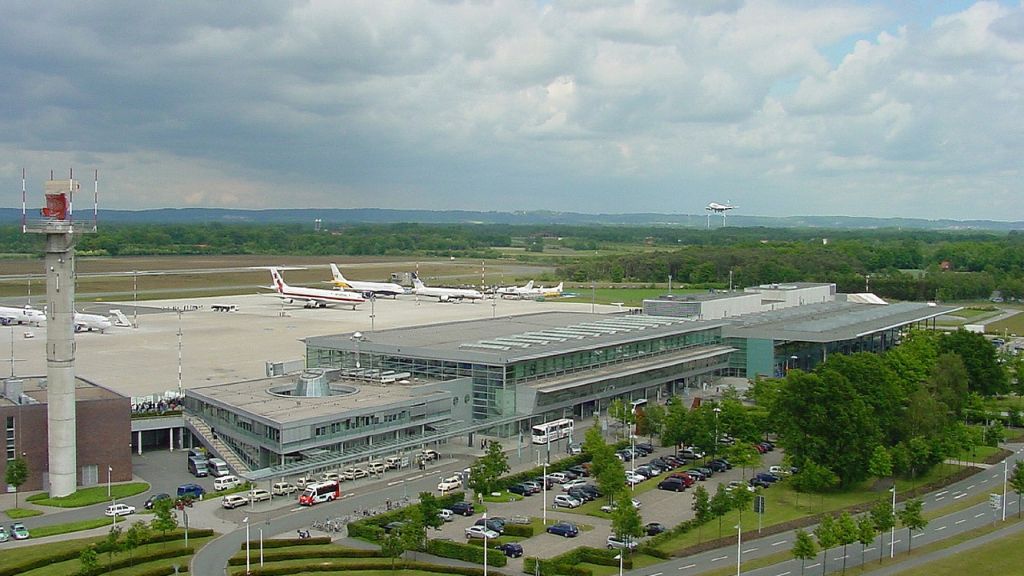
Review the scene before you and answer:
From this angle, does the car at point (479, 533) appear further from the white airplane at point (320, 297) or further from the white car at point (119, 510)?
the white airplane at point (320, 297)

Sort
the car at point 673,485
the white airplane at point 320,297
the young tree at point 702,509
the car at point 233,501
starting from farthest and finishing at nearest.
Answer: the white airplane at point 320,297
the car at point 673,485
the car at point 233,501
the young tree at point 702,509

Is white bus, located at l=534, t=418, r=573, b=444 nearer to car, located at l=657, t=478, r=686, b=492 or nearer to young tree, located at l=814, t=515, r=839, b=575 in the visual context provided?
car, located at l=657, t=478, r=686, b=492

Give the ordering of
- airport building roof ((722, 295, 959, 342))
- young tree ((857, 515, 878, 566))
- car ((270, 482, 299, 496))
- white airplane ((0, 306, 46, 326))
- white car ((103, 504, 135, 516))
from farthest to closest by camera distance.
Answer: white airplane ((0, 306, 46, 326)) < airport building roof ((722, 295, 959, 342)) < car ((270, 482, 299, 496)) < white car ((103, 504, 135, 516)) < young tree ((857, 515, 878, 566))

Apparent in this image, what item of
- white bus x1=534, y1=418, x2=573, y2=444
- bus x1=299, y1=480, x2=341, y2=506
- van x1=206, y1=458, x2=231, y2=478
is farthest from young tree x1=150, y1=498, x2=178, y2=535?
white bus x1=534, y1=418, x2=573, y2=444

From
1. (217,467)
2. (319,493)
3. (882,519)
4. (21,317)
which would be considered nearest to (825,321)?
(882,519)

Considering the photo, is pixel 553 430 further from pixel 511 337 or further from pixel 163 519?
pixel 163 519

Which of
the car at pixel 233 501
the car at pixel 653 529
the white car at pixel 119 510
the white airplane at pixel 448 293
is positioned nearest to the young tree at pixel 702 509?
the car at pixel 653 529
